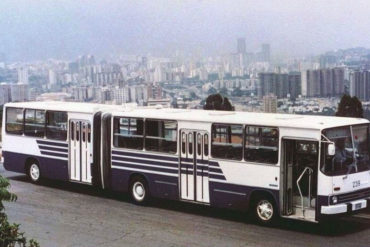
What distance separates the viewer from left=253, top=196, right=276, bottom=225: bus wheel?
12.8 meters

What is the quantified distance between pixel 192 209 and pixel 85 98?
14597 millimetres

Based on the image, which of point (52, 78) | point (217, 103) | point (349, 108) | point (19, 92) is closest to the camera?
point (349, 108)

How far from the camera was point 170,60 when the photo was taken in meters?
38.6

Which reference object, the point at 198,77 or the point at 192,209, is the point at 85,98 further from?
the point at 192,209

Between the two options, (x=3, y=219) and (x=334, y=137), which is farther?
(x=334, y=137)

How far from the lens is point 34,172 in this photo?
18.7 meters

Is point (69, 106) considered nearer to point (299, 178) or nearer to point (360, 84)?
point (299, 178)

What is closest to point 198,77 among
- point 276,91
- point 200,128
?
point 276,91

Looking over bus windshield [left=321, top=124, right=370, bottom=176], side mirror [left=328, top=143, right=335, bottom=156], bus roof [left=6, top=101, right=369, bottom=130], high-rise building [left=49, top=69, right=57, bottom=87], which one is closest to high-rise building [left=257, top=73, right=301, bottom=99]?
bus roof [left=6, top=101, right=369, bottom=130]

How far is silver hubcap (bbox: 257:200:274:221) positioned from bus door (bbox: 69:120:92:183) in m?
5.21

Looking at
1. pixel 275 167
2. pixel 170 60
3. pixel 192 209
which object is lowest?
pixel 192 209

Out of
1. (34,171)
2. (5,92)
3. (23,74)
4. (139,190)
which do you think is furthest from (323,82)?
(23,74)

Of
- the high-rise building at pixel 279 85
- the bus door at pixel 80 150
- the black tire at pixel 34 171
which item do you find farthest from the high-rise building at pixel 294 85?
the black tire at pixel 34 171

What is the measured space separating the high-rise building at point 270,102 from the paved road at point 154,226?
17.2ft
